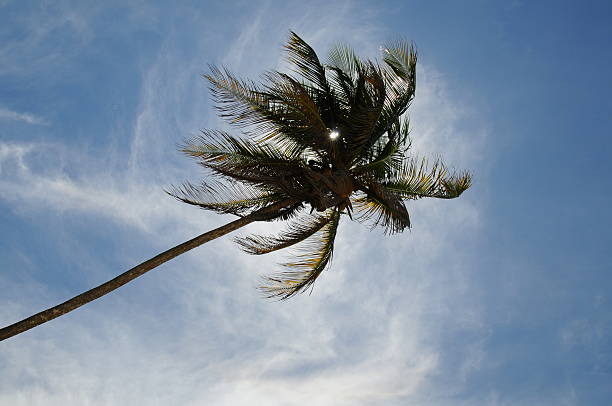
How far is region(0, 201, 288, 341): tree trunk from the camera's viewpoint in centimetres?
796

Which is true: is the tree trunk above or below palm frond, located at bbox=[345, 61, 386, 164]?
below

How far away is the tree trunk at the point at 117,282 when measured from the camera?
7965 mm

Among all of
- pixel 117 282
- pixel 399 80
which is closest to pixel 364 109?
pixel 399 80

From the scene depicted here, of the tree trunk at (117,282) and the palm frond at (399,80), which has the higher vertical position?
the palm frond at (399,80)

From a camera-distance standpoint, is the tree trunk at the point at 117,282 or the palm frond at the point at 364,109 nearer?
the tree trunk at the point at 117,282

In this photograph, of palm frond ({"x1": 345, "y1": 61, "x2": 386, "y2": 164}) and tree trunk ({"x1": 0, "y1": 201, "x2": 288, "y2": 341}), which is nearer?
tree trunk ({"x1": 0, "y1": 201, "x2": 288, "y2": 341})

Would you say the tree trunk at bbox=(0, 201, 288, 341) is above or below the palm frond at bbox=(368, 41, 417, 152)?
below

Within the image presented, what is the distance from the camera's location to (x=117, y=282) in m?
8.77

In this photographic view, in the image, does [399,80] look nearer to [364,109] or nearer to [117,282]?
[364,109]

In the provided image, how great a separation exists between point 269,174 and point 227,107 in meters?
1.52

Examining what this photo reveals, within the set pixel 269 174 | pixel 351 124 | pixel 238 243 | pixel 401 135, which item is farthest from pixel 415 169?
pixel 238 243

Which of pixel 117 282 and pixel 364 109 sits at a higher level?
pixel 364 109

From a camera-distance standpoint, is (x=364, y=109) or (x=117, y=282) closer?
(x=117, y=282)

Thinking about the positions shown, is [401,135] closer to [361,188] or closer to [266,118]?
[361,188]
